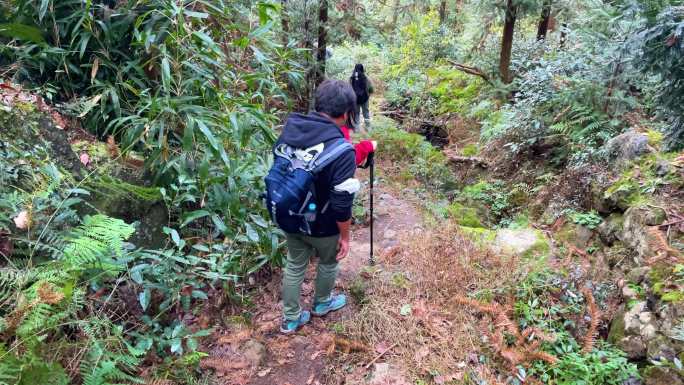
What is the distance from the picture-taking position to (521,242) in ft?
14.4

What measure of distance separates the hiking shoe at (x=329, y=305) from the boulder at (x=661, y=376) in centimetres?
238

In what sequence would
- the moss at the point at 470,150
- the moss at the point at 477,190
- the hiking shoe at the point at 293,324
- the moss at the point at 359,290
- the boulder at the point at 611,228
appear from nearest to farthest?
the hiking shoe at the point at 293,324
the moss at the point at 359,290
the boulder at the point at 611,228
the moss at the point at 477,190
the moss at the point at 470,150

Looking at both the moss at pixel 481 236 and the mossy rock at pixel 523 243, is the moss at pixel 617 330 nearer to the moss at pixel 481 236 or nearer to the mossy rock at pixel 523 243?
the mossy rock at pixel 523 243

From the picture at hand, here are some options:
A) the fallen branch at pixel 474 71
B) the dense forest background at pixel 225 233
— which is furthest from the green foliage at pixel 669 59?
the fallen branch at pixel 474 71

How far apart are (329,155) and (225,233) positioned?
1.43 meters

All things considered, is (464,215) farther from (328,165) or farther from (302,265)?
(328,165)

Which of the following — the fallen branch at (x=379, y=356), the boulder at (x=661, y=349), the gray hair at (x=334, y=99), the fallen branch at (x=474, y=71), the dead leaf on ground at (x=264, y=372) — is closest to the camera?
the boulder at (x=661, y=349)

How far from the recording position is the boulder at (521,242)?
4203mm

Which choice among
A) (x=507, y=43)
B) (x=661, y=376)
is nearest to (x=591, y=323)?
(x=661, y=376)

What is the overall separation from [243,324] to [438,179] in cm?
524

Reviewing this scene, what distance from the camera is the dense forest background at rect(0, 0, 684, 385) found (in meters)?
2.63

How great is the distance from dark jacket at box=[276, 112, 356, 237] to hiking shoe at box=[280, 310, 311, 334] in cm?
112

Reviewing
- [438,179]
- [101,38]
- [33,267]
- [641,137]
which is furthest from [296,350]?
[438,179]

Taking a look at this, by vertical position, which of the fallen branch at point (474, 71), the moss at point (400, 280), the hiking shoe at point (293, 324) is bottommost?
the hiking shoe at point (293, 324)
